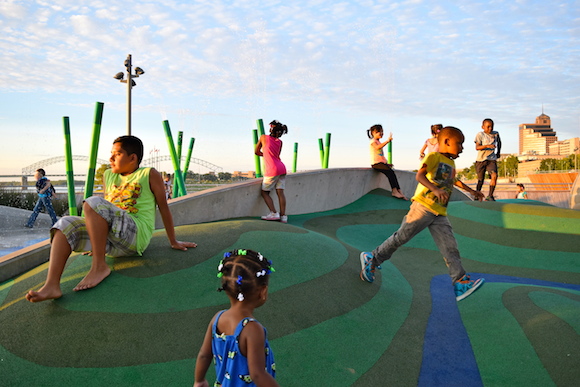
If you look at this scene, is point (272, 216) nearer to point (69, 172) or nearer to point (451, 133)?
point (69, 172)

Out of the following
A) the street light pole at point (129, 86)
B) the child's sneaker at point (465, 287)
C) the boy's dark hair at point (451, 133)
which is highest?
the street light pole at point (129, 86)

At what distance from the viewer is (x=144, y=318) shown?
3.81 m

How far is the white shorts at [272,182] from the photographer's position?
28.6ft

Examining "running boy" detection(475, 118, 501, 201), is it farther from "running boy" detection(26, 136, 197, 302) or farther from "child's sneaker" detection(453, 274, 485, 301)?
"running boy" detection(26, 136, 197, 302)

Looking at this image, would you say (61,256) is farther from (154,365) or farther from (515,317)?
(515,317)

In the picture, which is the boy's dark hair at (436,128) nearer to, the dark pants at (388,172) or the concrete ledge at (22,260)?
the dark pants at (388,172)

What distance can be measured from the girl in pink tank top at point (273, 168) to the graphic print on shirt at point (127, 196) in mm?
4312

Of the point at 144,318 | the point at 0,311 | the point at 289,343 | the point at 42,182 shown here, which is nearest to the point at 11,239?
the point at 42,182

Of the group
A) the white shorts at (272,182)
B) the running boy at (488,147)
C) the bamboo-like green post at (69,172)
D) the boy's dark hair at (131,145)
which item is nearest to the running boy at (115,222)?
the boy's dark hair at (131,145)

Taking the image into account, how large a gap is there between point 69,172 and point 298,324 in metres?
6.58

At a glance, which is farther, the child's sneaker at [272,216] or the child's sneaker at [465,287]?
the child's sneaker at [272,216]

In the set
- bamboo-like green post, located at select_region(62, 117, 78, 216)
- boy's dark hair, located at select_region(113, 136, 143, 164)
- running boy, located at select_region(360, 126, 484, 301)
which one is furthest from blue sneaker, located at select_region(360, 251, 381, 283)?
bamboo-like green post, located at select_region(62, 117, 78, 216)

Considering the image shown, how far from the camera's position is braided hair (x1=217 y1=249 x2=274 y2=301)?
220cm

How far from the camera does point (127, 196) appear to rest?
14.8 feet
